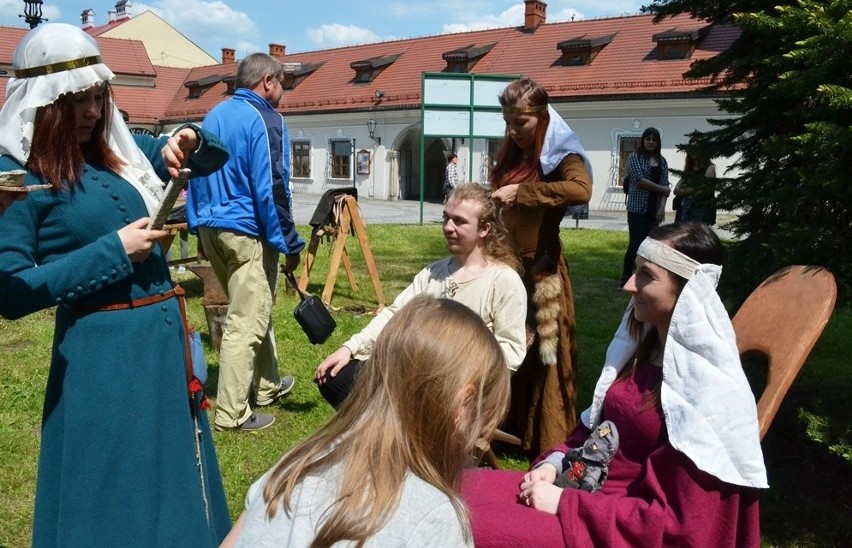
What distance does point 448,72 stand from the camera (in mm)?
20891

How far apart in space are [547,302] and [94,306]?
218 cm

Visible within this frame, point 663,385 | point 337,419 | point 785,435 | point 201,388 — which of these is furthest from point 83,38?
point 785,435

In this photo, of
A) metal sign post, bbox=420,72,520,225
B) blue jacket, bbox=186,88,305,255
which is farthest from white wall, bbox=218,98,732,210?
blue jacket, bbox=186,88,305,255

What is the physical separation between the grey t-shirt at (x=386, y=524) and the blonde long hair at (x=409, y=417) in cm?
2

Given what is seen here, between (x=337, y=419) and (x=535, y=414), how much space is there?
2.57 m

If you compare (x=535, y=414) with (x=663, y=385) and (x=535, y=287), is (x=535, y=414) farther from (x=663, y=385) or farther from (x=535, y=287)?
(x=663, y=385)

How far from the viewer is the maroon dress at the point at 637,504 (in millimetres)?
1970

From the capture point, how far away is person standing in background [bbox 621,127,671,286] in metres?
8.33

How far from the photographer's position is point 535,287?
383cm

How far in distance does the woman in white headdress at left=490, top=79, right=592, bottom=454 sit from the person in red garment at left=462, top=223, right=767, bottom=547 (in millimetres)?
1310

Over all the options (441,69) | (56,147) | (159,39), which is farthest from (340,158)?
(56,147)

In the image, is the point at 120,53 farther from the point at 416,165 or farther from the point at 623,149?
the point at 623,149

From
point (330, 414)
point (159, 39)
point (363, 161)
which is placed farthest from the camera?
point (159, 39)

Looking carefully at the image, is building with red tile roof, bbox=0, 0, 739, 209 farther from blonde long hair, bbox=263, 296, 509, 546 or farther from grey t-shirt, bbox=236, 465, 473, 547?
grey t-shirt, bbox=236, 465, 473, 547
